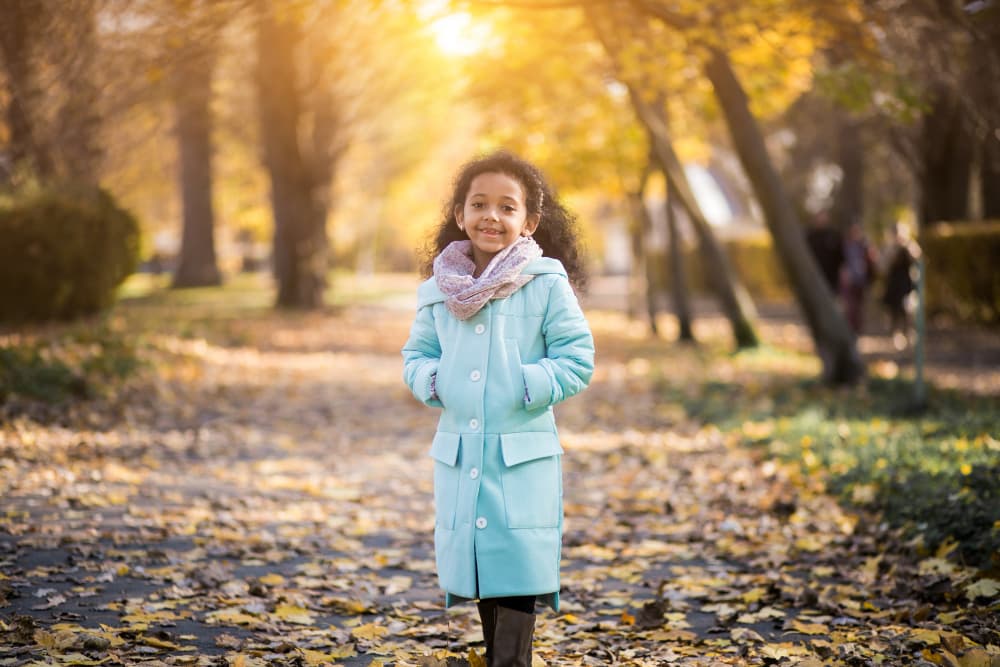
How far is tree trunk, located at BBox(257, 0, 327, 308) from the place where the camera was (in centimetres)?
2189

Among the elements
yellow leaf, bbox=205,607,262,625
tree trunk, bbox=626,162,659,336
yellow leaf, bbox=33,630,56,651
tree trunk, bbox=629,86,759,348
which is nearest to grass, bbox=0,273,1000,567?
tree trunk, bbox=629,86,759,348

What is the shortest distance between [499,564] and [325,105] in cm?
2441

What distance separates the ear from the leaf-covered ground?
157 centimetres

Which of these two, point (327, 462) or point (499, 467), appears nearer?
point (499, 467)

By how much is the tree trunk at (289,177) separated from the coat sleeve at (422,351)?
59.9 ft

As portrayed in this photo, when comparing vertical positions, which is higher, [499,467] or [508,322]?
[508,322]

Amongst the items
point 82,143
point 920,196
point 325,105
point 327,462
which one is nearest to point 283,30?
point 325,105

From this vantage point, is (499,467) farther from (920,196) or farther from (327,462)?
(920,196)

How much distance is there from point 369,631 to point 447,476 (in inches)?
51.2

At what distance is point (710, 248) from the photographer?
1633 centimetres

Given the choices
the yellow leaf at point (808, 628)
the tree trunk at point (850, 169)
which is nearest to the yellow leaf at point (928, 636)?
the yellow leaf at point (808, 628)

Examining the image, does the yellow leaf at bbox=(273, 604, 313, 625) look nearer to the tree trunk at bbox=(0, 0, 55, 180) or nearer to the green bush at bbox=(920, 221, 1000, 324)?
the tree trunk at bbox=(0, 0, 55, 180)

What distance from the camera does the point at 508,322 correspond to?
3.50m

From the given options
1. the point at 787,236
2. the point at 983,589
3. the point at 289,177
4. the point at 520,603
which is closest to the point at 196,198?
the point at 289,177
